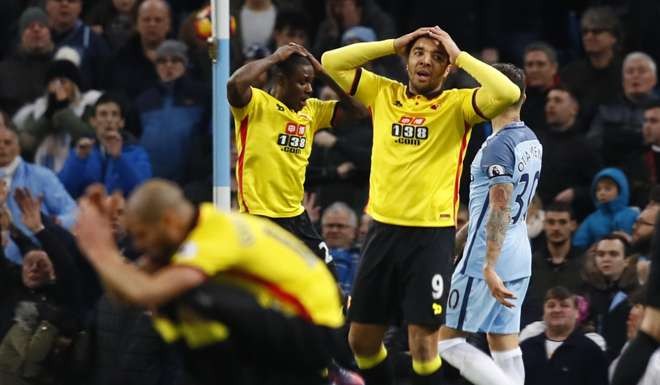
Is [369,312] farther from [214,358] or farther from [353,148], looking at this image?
[353,148]

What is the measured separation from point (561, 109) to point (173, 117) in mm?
3454

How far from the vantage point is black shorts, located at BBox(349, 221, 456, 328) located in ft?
37.3

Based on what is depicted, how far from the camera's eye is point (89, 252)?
8906 mm

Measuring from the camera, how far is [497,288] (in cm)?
1135

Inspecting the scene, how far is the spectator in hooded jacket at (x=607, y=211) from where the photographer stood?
15250 mm

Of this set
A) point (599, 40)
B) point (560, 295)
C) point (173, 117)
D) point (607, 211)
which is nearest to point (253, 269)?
point (560, 295)

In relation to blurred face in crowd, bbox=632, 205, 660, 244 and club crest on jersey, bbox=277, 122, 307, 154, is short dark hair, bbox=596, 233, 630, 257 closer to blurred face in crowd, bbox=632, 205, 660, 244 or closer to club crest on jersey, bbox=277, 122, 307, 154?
blurred face in crowd, bbox=632, 205, 660, 244

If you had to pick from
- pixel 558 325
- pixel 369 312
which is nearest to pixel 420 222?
pixel 369 312

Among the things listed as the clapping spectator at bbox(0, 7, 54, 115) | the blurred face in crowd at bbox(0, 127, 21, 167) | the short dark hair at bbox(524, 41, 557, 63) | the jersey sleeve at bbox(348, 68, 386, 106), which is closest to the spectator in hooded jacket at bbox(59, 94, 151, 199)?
the blurred face in crowd at bbox(0, 127, 21, 167)

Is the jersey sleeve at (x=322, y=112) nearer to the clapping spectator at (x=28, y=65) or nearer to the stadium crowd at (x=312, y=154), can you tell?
the stadium crowd at (x=312, y=154)

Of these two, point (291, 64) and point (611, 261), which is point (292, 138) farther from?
point (611, 261)

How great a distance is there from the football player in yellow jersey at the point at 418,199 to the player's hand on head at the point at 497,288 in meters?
0.26

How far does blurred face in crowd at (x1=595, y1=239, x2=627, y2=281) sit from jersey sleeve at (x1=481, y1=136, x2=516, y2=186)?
8.83ft

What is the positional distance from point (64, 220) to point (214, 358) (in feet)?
21.3
